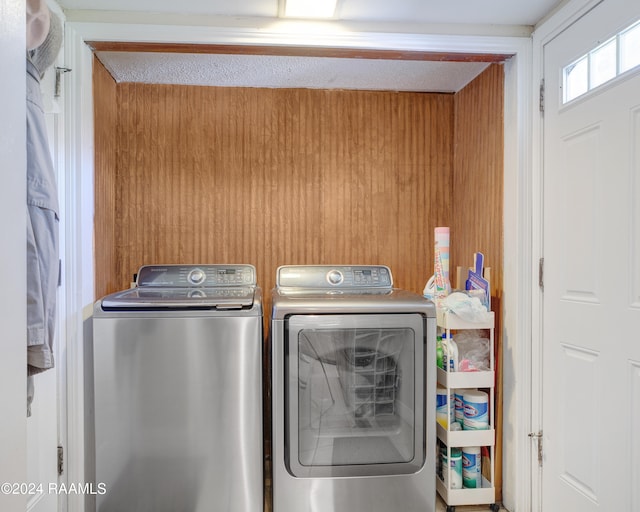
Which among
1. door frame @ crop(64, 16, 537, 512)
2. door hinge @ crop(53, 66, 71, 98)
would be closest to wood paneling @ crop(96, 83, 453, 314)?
door frame @ crop(64, 16, 537, 512)

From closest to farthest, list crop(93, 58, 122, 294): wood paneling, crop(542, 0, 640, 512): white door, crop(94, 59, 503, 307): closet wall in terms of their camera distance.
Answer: crop(542, 0, 640, 512): white door
crop(93, 58, 122, 294): wood paneling
crop(94, 59, 503, 307): closet wall

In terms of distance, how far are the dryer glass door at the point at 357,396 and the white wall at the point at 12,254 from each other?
111 cm

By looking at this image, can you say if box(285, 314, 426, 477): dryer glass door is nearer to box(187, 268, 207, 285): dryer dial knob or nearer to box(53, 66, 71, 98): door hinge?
box(187, 268, 207, 285): dryer dial knob

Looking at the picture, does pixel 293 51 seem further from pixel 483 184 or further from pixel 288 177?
pixel 483 184

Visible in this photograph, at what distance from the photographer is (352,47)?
1.85m

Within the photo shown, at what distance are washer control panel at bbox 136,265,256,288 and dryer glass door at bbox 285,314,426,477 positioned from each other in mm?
665

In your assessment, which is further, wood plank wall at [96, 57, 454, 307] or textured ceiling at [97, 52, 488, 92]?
wood plank wall at [96, 57, 454, 307]

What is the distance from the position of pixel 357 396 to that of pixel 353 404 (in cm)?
4

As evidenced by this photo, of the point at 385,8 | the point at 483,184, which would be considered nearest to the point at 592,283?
the point at 483,184

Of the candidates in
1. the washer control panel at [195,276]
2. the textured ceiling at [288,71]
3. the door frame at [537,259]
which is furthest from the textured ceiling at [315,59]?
the washer control panel at [195,276]

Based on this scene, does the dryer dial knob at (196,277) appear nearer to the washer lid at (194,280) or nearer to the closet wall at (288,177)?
the washer lid at (194,280)

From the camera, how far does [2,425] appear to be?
24.2 inches

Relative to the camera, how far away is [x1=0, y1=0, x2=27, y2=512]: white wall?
2.03 ft

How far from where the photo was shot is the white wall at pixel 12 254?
0.62 metres
